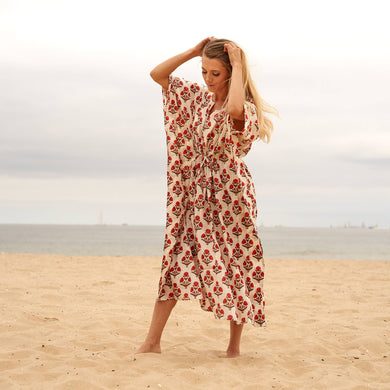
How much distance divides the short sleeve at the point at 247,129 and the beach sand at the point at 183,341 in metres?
1.46

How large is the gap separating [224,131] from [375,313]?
3.11 meters

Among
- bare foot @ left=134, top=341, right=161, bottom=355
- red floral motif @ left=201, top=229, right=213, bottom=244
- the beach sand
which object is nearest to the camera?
the beach sand

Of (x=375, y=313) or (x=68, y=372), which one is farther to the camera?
(x=375, y=313)

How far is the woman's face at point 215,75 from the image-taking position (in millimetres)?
3117

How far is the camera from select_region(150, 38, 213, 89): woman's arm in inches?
128

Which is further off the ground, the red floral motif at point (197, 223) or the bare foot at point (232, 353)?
the red floral motif at point (197, 223)

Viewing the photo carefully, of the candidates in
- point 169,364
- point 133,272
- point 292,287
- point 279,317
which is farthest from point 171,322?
point 133,272

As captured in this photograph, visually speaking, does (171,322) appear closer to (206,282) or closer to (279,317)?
(279,317)

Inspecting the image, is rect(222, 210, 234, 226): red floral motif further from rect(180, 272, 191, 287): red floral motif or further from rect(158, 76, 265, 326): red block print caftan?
rect(180, 272, 191, 287): red floral motif

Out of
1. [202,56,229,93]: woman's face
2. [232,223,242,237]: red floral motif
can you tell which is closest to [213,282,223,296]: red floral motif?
[232,223,242,237]: red floral motif

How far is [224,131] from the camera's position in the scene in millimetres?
3092

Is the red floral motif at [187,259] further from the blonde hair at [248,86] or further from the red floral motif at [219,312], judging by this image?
the blonde hair at [248,86]

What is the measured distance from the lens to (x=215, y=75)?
317cm

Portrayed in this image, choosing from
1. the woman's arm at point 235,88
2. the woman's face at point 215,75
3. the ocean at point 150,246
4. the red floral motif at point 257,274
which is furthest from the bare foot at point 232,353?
the ocean at point 150,246
